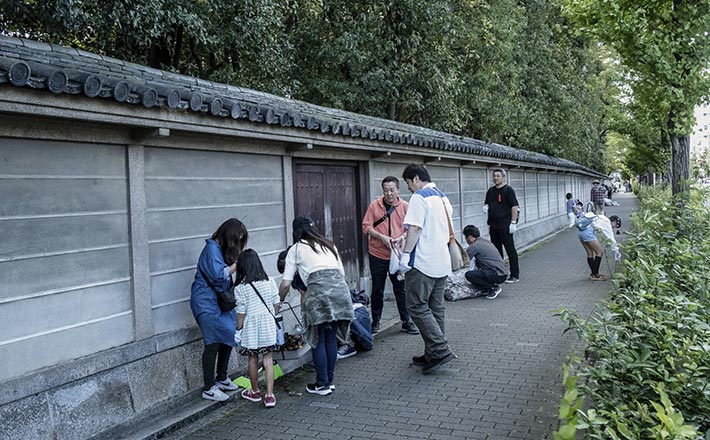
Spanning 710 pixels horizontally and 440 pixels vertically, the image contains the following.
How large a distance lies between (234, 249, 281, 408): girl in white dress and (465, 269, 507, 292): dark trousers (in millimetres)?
5474

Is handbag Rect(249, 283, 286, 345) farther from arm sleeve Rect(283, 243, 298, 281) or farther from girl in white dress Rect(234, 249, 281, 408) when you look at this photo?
arm sleeve Rect(283, 243, 298, 281)

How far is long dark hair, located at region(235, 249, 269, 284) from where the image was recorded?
5523 mm

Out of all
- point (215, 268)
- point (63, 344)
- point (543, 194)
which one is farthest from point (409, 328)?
point (543, 194)

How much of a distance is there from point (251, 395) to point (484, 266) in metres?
5.61

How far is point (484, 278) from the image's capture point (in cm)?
1026

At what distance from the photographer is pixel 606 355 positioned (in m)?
3.63

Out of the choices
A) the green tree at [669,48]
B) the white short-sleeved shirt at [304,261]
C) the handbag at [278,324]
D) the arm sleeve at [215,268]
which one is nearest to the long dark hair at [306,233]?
the white short-sleeved shirt at [304,261]

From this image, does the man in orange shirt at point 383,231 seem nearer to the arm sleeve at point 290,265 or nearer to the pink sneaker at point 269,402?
the arm sleeve at point 290,265

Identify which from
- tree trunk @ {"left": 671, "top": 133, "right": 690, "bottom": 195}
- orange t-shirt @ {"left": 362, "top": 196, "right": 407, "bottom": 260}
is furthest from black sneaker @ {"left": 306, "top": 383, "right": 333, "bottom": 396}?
tree trunk @ {"left": 671, "top": 133, "right": 690, "bottom": 195}

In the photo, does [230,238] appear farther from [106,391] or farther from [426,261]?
[426,261]

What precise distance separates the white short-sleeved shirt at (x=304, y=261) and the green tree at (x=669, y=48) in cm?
802

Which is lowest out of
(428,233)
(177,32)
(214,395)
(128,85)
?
(214,395)

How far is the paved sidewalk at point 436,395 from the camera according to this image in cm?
495

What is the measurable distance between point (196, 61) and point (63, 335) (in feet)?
35.6
